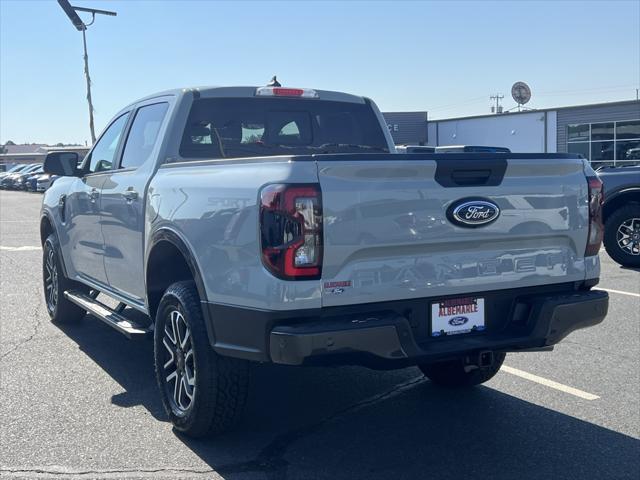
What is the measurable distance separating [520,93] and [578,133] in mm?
7364

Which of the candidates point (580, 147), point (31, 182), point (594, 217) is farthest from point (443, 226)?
point (31, 182)

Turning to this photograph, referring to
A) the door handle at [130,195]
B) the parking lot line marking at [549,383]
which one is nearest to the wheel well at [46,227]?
the door handle at [130,195]

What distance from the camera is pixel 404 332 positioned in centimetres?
363

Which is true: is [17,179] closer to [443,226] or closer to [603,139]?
[603,139]

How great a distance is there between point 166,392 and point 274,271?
1.48 meters

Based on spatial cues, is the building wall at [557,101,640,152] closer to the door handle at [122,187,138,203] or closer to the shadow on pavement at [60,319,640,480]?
the shadow on pavement at [60,319,640,480]

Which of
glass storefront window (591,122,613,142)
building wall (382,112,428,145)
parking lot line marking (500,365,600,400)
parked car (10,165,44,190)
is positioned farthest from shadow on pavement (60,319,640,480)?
building wall (382,112,428,145)

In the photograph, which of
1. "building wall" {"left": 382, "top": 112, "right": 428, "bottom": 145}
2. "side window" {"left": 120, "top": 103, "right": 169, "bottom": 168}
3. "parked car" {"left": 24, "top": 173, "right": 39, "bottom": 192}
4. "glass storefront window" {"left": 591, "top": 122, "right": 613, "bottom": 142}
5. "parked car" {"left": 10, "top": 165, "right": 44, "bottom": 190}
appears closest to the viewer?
"side window" {"left": 120, "top": 103, "right": 169, "bottom": 168}

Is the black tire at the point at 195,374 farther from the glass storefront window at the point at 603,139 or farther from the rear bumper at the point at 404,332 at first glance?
the glass storefront window at the point at 603,139

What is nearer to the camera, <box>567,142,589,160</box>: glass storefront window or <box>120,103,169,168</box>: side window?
<box>120,103,169,168</box>: side window

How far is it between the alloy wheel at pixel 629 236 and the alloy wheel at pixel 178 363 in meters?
8.07

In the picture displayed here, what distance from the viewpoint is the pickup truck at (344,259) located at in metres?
3.50

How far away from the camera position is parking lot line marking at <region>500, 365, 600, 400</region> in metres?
5.10

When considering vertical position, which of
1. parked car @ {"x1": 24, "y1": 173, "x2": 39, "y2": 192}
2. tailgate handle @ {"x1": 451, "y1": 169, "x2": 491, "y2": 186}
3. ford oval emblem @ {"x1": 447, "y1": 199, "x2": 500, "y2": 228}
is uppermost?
tailgate handle @ {"x1": 451, "y1": 169, "x2": 491, "y2": 186}
